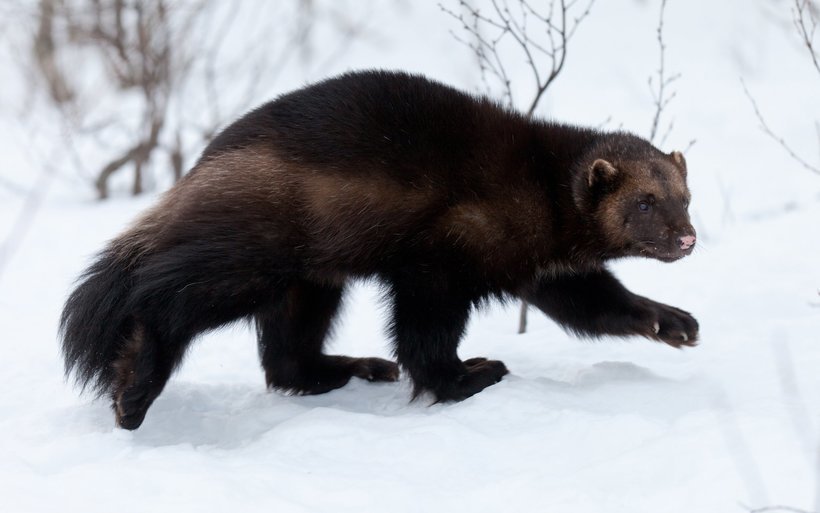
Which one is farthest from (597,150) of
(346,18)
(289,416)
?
(346,18)

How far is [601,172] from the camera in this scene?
3.93 metres

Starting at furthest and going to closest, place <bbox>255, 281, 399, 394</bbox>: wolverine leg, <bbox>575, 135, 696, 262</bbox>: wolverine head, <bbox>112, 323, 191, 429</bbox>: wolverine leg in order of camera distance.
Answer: <bbox>255, 281, 399, 394</bbox>: wolverine leg < <bbox>575, 135, 696, 262</bbox>: wolverine head < <bbox>112, 323, 191, 429</bbox>: wolverine leg

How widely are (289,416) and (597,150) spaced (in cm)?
158

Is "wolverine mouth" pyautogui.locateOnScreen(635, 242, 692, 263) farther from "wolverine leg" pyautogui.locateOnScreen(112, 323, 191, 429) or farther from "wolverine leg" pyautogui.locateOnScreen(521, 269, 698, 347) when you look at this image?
"wolverine leg" pyautogui.locateOnScreen(112, 323, 191, 429)

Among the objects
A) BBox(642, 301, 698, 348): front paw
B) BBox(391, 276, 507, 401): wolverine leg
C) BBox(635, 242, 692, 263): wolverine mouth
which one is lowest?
BBox(391, 276, 507, 401): wolverine leg

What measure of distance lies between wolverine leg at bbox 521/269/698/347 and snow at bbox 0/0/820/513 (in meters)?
0.15

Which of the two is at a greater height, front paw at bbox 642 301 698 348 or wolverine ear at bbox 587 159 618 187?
wolverine ear at bbox 587 159 618 187

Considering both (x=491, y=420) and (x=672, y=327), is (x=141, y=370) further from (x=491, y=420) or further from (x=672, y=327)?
(x=672, y=327)

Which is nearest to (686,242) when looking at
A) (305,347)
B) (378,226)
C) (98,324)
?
(378,226)

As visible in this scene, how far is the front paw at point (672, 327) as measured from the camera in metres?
4.13

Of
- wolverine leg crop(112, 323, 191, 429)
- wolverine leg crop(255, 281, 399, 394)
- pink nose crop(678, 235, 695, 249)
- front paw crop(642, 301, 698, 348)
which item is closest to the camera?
wolverine leg crop(112, 323, 191, 429)

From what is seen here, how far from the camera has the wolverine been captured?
3.69 m

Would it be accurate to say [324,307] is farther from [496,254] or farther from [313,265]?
[496,254]

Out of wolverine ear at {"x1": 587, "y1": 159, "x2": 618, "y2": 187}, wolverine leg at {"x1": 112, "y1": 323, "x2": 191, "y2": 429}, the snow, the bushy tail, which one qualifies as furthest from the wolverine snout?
the bushy tail
